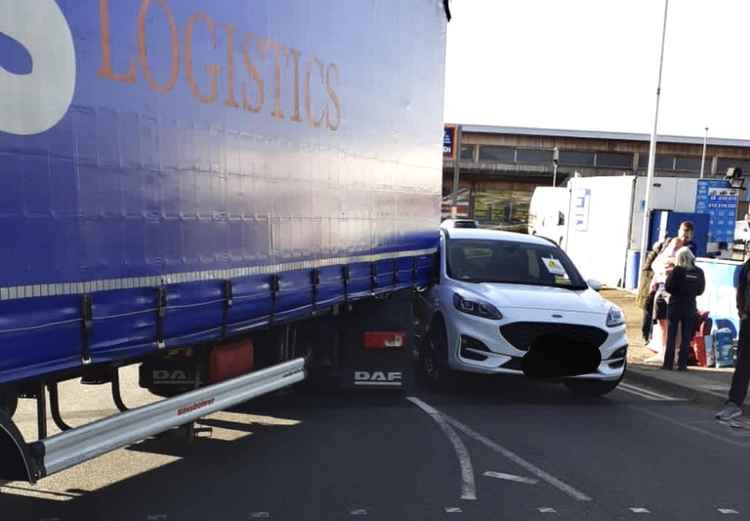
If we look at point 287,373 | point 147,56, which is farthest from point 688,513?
point 147,56

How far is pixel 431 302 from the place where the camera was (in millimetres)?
9336

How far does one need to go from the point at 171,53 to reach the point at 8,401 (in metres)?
1.88

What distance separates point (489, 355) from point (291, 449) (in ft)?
9.05

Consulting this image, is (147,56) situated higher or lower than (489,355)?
higher

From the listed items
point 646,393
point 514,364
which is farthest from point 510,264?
point 646,393

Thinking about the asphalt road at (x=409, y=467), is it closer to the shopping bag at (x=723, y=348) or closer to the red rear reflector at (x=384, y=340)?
the red rear reflector at (x=384, y=340)

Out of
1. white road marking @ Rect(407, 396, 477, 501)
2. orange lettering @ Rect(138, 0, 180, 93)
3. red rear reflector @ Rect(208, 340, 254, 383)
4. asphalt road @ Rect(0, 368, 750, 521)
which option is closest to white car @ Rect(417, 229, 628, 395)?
asphalt road @ Rect(0, 368, 750, 521)

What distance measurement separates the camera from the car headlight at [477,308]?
8477 mm

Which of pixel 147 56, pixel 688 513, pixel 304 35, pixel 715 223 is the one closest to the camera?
pixel 147 56

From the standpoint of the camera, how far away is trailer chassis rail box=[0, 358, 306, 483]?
3.30 metres

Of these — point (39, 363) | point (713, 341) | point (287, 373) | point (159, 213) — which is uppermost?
point (159, 213)

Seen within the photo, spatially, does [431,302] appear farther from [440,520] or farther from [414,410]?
[440,520]

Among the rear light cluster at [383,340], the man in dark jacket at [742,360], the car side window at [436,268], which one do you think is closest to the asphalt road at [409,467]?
the man in dark jacket at [742,360]

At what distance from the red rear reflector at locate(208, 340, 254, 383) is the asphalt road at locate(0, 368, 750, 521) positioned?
0.79m
